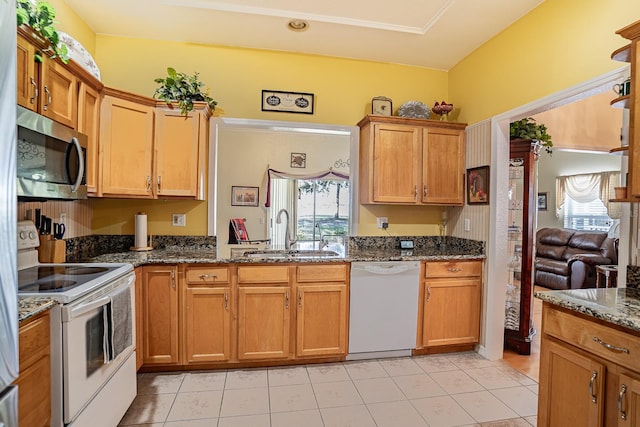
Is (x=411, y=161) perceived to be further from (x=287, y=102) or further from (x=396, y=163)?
(x=287, y=102)

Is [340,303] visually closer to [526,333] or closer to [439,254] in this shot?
[439,254]

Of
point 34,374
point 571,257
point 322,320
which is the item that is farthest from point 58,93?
point 571,257

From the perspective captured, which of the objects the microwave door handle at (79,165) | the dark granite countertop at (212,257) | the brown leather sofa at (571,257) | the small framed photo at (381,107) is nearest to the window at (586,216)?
the brown leather sofa at (571,257)

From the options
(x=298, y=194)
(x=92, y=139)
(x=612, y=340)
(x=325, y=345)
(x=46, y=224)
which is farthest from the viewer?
(x=298, y=194)

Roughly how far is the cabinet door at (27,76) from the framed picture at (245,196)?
352 centimetres

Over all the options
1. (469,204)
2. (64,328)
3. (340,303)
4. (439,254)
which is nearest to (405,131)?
(469,204)

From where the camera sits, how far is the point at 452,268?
2.87 meters

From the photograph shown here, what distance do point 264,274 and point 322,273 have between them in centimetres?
46

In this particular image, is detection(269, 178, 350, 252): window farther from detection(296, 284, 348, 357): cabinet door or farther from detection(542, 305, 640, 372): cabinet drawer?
detection(542, 305, 640, 372): cabinet drawer

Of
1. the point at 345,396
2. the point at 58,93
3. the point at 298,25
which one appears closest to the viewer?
the point at 58,93

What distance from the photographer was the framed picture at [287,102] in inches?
123

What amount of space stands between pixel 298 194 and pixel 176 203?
2631mm

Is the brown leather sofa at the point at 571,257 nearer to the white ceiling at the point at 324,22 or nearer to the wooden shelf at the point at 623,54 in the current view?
the white ceiling at the point at 324,22

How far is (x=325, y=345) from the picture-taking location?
8.79 ft
